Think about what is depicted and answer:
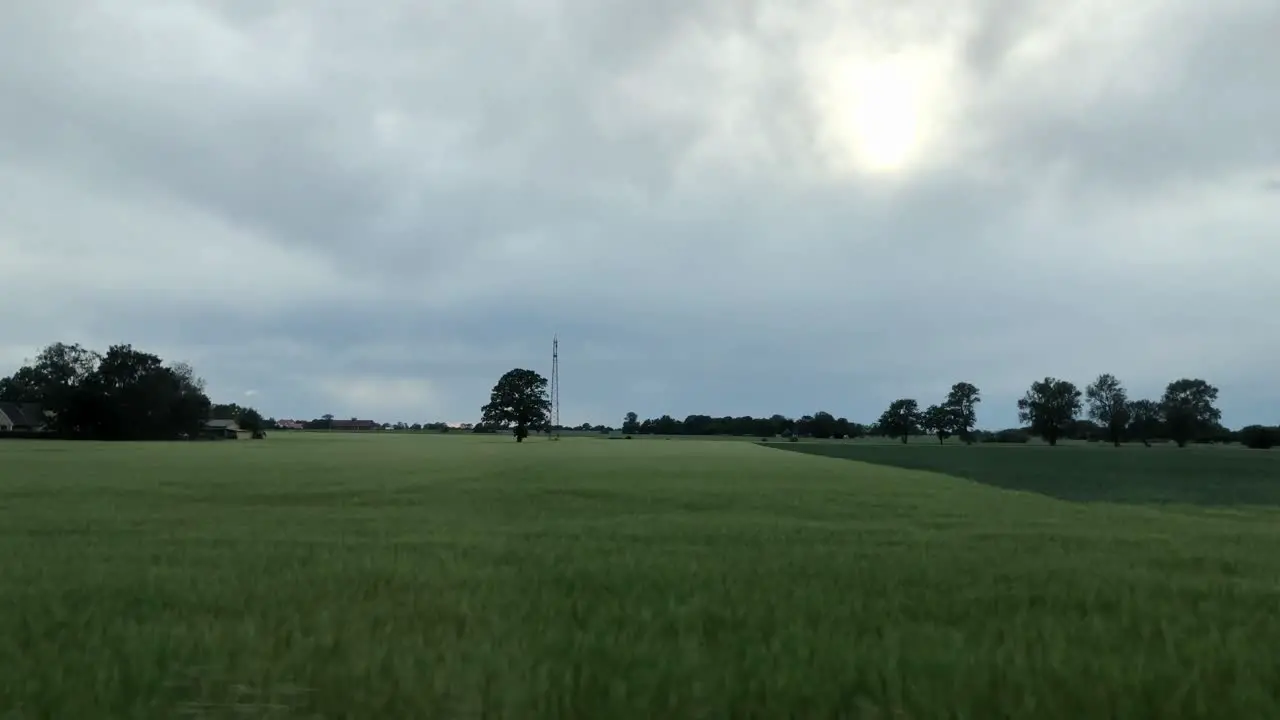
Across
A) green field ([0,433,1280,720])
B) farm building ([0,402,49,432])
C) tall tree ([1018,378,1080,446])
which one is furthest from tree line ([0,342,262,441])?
tall tree ([1018,378,1080,446])

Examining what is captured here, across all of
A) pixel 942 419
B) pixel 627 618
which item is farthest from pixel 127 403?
pixel 942 419

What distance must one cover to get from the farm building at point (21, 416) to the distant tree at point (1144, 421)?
181864 mm

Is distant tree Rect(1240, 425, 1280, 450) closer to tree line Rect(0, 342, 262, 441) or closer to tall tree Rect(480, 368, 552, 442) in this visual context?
tall tree Rect(480, 368, 552, 442)

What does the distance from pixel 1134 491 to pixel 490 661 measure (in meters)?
27.2

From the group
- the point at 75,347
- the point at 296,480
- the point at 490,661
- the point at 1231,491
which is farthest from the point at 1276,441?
the point at 75,347

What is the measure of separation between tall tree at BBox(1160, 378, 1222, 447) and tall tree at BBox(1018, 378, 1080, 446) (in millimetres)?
15931

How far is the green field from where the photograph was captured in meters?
4.47

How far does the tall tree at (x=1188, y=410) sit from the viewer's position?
504 ft

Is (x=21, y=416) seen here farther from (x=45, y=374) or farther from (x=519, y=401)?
(x=519, y=401)

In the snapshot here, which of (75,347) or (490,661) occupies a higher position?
→ (75,347)

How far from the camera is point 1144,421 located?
165 meters

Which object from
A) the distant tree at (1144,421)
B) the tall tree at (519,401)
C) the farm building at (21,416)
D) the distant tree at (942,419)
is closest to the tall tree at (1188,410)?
the distant tree at (1144,421)

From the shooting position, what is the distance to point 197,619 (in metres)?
6.12

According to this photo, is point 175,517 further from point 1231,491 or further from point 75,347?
point 75,347
